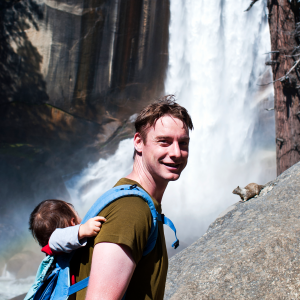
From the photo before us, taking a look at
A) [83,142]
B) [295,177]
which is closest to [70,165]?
[83,142]

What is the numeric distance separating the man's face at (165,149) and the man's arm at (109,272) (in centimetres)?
37

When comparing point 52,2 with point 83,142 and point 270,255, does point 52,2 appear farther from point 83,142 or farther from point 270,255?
point 270,255

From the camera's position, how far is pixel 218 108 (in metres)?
11.4

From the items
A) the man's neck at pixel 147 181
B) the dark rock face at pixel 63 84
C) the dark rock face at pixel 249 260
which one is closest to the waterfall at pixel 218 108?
the dark rock face at pixel 63 84

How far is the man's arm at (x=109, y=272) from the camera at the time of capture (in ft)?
2.71

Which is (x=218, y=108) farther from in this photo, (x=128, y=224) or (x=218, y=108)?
(x=128, y=224)

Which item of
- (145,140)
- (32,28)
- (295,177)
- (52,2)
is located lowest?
(295,177)

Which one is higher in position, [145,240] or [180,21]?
[180,21]

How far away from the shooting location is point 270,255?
2.57 m

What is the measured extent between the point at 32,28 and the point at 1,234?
6.71 meters

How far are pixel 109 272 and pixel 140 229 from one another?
5.9 inches

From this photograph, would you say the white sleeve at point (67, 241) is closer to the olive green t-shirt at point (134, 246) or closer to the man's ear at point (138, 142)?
the olive green t-shirt at point (134, 246)

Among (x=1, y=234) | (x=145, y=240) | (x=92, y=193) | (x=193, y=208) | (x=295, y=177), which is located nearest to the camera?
(x=145, y=240)

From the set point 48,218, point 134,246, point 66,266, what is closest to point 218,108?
point 48,218
